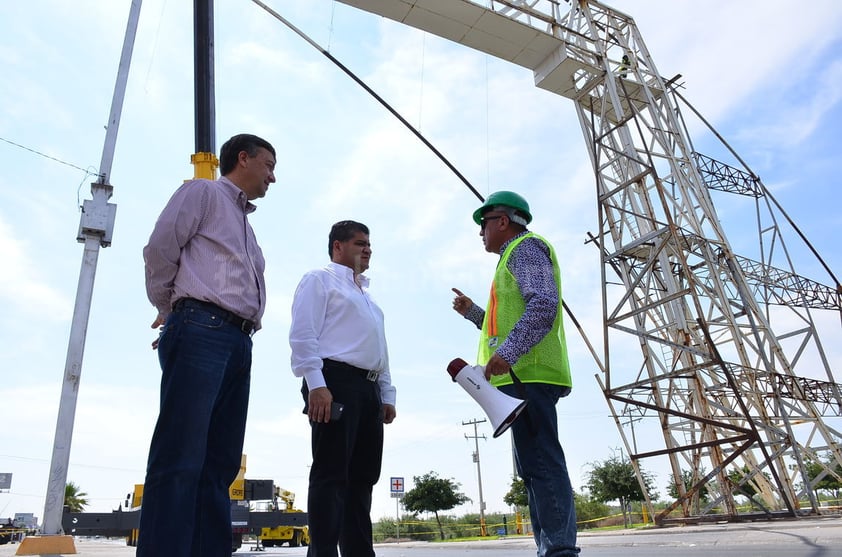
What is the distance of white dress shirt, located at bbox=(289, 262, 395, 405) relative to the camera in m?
2.72

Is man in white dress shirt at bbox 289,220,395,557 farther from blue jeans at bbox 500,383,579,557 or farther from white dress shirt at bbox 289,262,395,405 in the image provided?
blue jeans at bbox 500,383,579,557

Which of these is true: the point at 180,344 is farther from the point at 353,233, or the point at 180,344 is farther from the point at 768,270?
the point at 768,270

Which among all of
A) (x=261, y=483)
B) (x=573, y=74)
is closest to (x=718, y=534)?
(x=261, y=483)

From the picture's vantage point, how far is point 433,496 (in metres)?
42.2

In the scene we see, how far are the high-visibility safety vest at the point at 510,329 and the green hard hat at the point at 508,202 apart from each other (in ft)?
0.62

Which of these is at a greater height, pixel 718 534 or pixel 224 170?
pixel 224 170

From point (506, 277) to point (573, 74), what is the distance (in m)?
10.4

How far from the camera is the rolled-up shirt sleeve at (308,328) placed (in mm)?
2641

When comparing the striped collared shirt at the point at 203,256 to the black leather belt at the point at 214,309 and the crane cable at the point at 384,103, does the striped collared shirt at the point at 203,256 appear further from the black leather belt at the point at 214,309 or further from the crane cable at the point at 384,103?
the crane cable at the point at 384,103

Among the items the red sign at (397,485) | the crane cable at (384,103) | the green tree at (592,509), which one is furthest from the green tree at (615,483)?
the crane cable at (384,103)

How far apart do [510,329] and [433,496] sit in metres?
42.1

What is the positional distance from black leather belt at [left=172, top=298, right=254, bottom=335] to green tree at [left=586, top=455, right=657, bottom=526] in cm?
3592

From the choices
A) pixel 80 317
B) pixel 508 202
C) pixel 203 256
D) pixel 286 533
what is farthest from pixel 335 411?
pixel 286 533

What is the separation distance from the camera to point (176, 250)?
7.25ft
